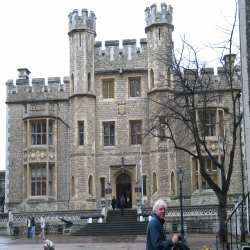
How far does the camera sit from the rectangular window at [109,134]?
28828 millimetres

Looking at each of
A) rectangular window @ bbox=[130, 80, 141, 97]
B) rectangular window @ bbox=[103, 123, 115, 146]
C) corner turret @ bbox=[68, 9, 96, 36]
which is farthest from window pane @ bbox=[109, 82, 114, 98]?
corner turret @ bbox=[68, 9, 96, 36]

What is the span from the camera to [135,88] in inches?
1152

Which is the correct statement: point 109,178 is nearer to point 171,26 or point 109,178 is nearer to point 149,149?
point 149,149

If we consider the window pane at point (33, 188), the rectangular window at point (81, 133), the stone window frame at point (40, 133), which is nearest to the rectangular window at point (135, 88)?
the rectangular window at point (81, 133)

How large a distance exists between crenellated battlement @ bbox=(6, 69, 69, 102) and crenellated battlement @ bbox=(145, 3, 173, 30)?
6.94 meters

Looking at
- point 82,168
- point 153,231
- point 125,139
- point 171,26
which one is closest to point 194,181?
point 125,139

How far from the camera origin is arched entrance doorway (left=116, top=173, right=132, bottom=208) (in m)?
28.8

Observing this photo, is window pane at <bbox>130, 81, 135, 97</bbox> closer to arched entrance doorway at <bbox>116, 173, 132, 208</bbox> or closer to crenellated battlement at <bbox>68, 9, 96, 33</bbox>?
crenellated battlement at <bbox>68, 9, 96, 33</bbox>

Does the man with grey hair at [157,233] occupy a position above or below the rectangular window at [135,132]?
below

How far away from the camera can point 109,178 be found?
28078 millimetres

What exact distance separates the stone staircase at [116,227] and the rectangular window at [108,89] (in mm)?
8512

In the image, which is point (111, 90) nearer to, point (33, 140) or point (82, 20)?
point (82, 20)

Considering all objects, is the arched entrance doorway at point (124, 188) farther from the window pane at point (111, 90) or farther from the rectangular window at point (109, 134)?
the window pane at point (111, 90)

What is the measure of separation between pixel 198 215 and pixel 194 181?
12.3 ft
